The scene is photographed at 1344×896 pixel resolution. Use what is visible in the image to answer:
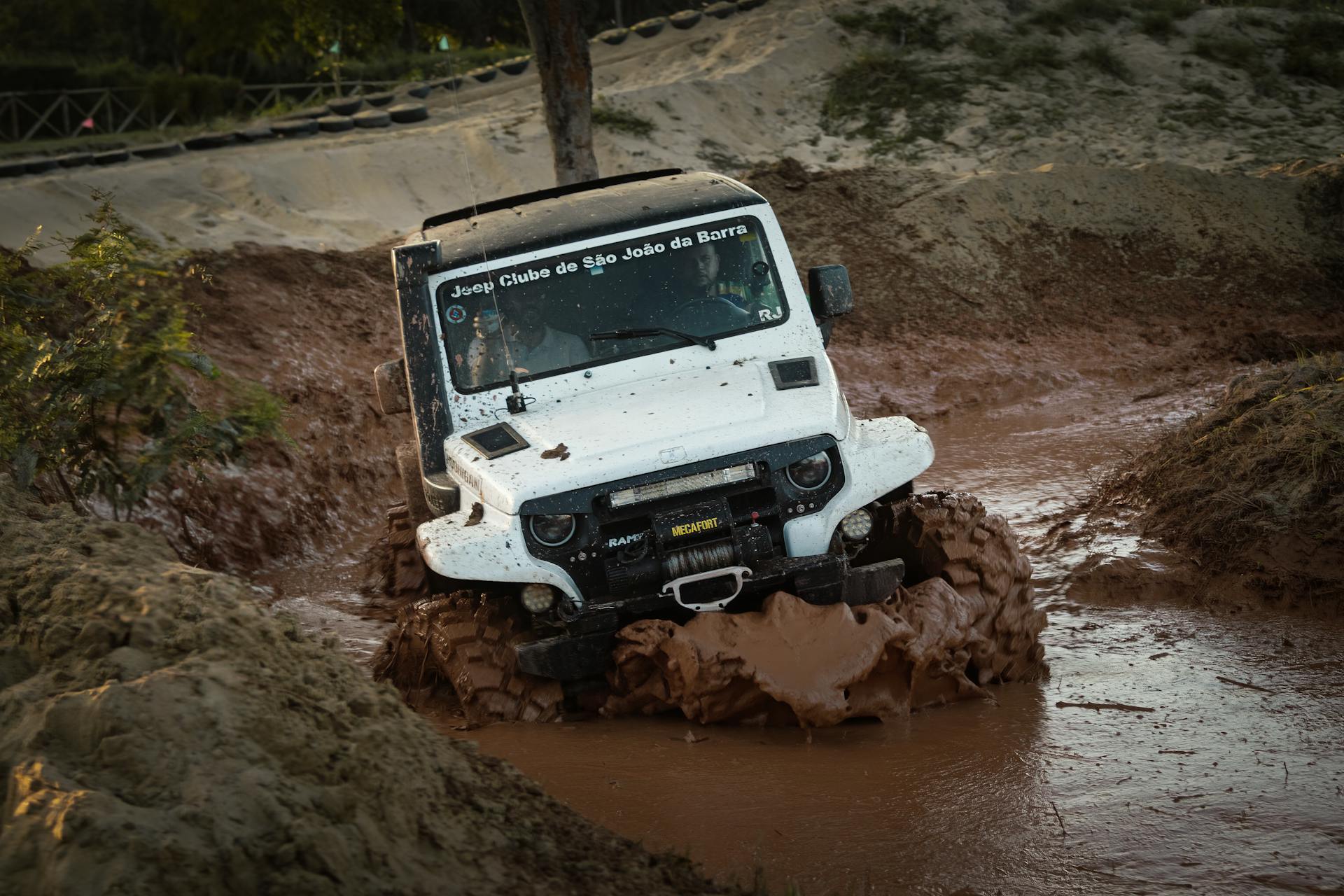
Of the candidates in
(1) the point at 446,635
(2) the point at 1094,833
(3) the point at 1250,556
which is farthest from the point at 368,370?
(2) the point at 1094,833

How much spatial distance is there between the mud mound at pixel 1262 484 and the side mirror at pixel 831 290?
2.09 m

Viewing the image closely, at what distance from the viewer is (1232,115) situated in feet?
63.3

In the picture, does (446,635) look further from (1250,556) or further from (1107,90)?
(1107,90)

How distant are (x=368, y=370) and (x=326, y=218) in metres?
4.84

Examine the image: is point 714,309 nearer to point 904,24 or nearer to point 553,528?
point 553,528

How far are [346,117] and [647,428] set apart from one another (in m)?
16.5

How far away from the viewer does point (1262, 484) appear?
622cm

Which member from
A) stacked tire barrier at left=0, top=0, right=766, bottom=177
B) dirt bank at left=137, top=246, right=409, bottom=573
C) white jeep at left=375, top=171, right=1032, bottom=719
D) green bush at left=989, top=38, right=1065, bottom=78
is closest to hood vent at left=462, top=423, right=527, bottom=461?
white jeep at left=375, top=171, right=1032, bottom=719

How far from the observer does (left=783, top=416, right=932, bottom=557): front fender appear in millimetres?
4527

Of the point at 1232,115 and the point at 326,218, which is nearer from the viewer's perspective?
the point at 326,218

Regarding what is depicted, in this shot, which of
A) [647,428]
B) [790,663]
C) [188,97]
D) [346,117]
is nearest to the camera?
[790,663]

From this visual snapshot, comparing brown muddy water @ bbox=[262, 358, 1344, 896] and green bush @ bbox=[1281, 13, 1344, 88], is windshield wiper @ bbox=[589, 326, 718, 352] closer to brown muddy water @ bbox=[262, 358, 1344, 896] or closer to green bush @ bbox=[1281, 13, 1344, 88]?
brown muddy water @ bbox=[262, 358, 1344, 896]

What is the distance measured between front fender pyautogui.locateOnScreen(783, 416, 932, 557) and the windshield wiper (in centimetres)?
79

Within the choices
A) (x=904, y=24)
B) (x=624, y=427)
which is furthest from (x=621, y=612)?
(x=904, y=24)
